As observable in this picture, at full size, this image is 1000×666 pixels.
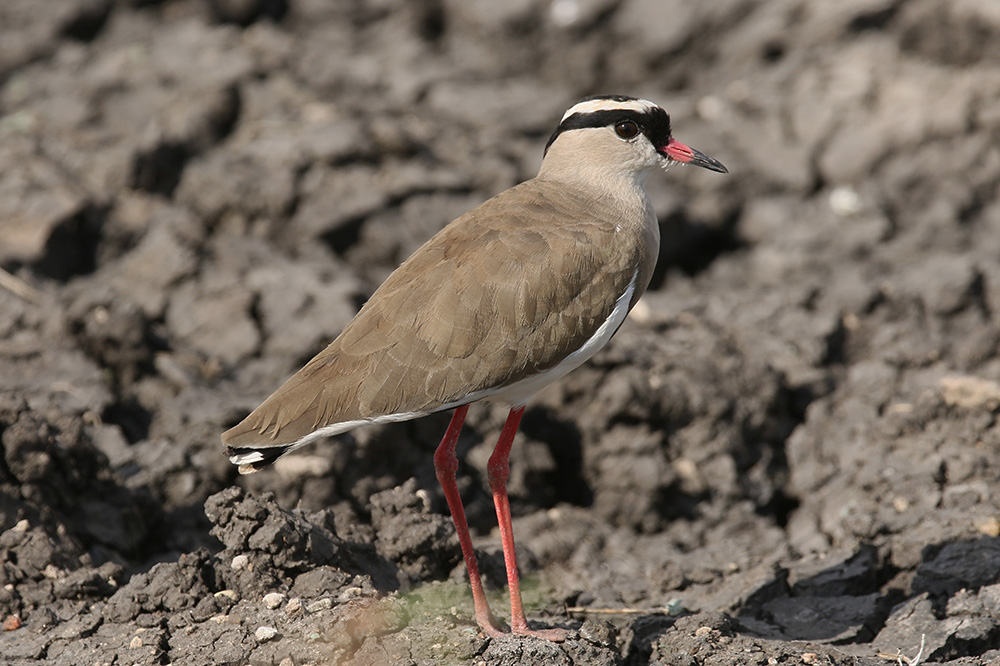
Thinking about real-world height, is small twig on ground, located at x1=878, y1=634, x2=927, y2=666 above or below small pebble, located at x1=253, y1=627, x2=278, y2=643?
below

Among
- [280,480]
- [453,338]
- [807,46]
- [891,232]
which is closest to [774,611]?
[453,338]

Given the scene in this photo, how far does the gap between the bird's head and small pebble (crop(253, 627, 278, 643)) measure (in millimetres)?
2719

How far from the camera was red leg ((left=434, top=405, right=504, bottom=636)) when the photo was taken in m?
4.66

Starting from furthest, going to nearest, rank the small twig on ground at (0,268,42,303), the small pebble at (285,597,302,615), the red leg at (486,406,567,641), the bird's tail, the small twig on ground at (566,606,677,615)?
1. the small twig on ground at (0,268,42,303)
2. the small twig on ground at (566,606,677,615)
3. the red leg at (486,406,567,641)
4. the bird's tail
5. the small pebble at (285,597,302,615)

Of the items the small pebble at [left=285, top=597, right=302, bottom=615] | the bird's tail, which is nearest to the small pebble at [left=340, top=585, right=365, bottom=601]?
the small pebble at [left=285, top=597, right=302, bottom=615]

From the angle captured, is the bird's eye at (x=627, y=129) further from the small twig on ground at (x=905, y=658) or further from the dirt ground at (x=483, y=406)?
the small twig on ground at (x=905, y=658)

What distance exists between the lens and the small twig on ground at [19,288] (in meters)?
7.00

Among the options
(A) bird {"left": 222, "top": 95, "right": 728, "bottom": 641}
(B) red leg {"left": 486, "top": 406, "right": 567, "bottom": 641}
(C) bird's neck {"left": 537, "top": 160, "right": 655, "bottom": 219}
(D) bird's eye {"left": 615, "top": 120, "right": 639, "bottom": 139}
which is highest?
(D) bird's eye {"left": 615, "top": 120, "right": 639, "bottom": 139}

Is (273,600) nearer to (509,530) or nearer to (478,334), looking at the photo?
(509,530)

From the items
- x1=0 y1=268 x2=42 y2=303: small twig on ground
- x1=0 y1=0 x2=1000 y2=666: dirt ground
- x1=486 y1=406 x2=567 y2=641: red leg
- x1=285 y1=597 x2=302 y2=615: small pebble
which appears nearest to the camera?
x1=285 y1=597 x2=302 y2=615: small pebble

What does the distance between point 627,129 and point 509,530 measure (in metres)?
2.14

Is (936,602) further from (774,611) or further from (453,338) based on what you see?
(453,338)

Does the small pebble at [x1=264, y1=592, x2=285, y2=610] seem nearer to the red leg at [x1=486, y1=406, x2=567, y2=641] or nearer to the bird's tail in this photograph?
the bird's tail

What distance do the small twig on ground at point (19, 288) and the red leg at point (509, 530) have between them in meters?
3.55
